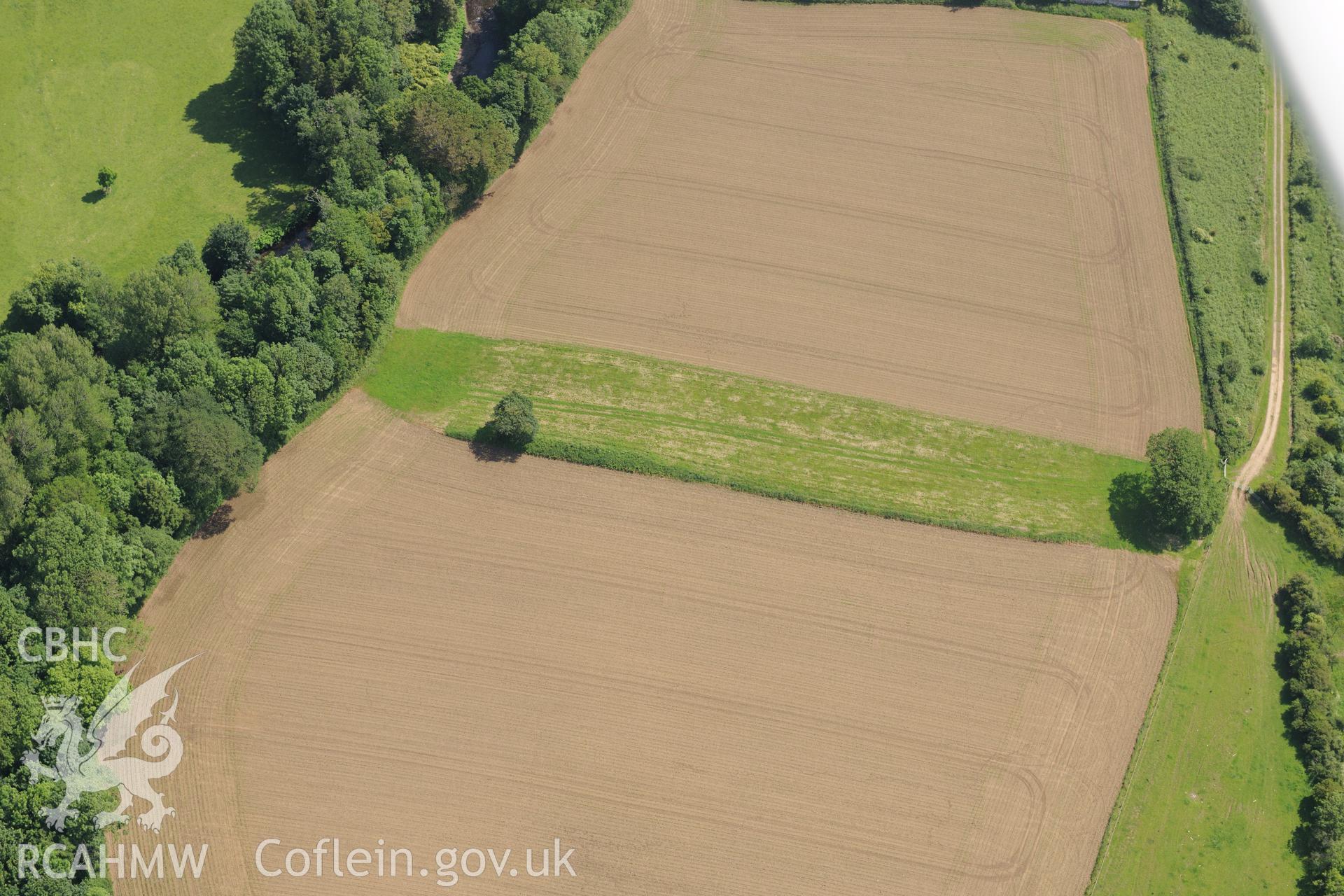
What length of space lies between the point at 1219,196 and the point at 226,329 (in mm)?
96182

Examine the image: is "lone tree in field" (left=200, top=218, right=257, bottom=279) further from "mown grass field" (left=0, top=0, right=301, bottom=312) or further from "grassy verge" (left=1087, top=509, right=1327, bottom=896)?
"grassy verge" (left=1087, top=509, right=1327, bottom=896)

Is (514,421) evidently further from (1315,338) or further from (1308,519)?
(1315,338)

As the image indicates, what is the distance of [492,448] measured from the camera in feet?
278

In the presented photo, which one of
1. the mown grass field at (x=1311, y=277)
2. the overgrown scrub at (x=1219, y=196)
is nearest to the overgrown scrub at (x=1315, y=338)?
the mown grass field at (x=1311, y=277)

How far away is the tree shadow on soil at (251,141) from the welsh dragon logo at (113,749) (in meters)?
44.8

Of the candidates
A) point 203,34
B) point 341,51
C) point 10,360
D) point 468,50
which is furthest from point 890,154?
point 10,360

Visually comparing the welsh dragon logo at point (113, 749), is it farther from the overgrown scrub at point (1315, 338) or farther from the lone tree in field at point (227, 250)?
the overgrown scrub at point (1315, 338)

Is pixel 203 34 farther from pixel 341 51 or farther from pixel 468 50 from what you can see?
pixel 468 50

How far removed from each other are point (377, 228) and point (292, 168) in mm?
15717

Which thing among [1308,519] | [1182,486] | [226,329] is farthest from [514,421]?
[1308,519]

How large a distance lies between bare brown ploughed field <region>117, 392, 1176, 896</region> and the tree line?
5809 millimetres

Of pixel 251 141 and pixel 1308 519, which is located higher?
pixel 251 141

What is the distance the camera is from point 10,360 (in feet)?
244

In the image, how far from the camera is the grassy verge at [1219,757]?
70500mm
